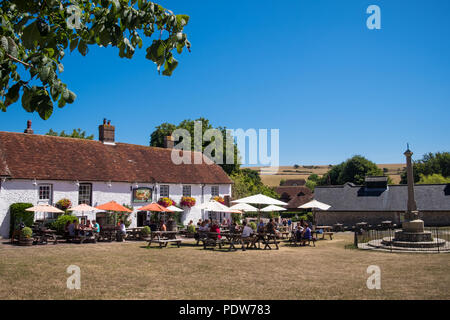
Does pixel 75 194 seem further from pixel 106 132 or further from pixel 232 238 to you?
pixel 232 238

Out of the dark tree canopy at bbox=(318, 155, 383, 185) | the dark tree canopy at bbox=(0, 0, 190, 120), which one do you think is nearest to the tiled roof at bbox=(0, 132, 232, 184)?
the dark tree canopy at bbox=(0, 0, 190, 120)

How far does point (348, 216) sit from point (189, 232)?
69.0 ft

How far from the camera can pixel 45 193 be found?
23.8m

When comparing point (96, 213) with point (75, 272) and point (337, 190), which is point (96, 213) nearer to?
point (75, 272)

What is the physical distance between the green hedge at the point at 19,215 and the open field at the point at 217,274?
5.08m

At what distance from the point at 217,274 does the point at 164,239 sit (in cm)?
960

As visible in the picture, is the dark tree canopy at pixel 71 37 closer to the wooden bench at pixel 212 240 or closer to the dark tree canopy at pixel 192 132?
the wooden bench at pixel 212 240

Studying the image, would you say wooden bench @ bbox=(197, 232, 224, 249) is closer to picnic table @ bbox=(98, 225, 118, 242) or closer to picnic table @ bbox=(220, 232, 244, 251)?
picnic table @ bbox=(220, 232, 244, 251)

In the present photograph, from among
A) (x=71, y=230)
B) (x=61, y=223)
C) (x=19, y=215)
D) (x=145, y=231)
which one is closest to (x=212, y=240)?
(x=145, y=231)

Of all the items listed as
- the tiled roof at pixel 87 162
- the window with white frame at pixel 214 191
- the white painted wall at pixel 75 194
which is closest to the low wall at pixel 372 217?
Result: the tiled roof at pixel 87 162

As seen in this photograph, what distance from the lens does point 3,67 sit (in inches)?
146

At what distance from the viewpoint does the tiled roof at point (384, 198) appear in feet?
123

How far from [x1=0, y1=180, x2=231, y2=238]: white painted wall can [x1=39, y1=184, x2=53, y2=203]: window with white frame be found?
0.22 metres
